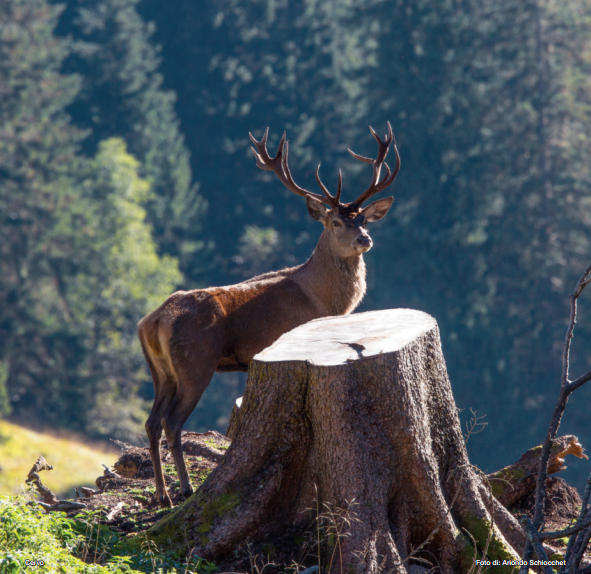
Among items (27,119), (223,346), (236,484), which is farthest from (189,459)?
(27,119)

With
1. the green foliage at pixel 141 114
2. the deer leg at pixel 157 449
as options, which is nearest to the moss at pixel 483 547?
the deer leg at pixel 157 449

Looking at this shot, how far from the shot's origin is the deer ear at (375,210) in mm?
8352

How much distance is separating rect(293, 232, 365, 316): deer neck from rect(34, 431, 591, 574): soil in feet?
4.24

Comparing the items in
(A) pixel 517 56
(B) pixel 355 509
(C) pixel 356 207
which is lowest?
(B) pixel 355 509

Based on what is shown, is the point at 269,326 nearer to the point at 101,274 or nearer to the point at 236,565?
the point at 236,565

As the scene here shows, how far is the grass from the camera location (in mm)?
24828

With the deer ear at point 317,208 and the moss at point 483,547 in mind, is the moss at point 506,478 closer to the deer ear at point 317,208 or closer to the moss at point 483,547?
the moss at point 483,547

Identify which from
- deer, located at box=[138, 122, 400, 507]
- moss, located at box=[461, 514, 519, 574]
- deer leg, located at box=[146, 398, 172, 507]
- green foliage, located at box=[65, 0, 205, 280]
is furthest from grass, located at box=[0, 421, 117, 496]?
moss, located at box=[461, 514, 519, 574]

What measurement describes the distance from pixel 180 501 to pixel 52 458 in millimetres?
21645

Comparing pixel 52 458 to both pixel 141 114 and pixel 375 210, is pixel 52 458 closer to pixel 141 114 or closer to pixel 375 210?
pixel 141 114

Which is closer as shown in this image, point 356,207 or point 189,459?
point 189,459

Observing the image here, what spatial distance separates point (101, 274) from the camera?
1394 inches

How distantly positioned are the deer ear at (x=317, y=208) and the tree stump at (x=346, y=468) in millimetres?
3306

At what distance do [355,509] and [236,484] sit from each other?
0.60 metres
